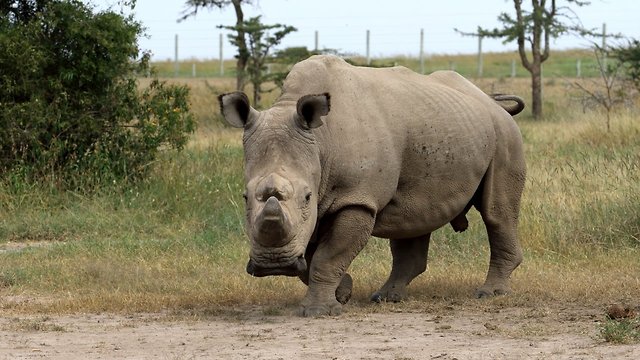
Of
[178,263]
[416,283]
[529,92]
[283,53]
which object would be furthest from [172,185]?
[529,92]

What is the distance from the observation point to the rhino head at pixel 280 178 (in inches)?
289

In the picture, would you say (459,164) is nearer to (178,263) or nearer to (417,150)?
(417,150)

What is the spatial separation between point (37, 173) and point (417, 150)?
5.97 m

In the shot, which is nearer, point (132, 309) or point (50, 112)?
point (132, 309)

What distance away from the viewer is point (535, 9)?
26.2m

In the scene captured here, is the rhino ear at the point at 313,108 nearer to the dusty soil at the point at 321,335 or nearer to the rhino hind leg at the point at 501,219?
the dusty soil at the point at 321,335

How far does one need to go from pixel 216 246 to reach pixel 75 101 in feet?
11.1

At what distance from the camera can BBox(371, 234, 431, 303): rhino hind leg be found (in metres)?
8.88

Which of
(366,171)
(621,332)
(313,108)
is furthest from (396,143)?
(621,332)

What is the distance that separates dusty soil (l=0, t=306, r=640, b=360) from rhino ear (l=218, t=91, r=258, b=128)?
126cm

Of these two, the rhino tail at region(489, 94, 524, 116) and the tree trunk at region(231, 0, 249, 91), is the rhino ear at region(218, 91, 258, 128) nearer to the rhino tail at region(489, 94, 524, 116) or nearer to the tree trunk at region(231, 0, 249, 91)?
the rhino tail at region(489, 94, 524, 116)

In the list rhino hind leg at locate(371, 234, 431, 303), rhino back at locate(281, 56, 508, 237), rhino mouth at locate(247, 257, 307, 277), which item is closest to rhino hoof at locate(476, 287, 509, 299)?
rhino hind leg at locate(371, 234, 431, 303)

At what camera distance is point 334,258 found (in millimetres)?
A: 8055

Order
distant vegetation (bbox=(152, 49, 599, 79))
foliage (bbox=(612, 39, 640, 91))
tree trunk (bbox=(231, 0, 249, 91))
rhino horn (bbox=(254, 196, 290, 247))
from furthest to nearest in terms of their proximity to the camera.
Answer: distant vegetation (bbox=(152, 49, 599, 79)), tree trunk (bbox=(231, 0, 249, 91)), foliage (bbox=(612, 39, 640, 91)), rhino horn (bbox=(254, 196, 290, 247))
